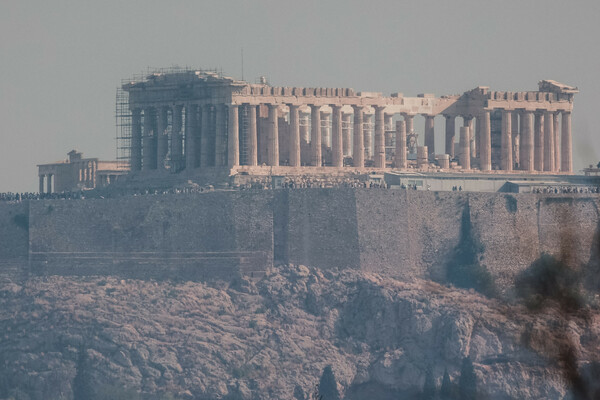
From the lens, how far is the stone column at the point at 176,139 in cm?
17725

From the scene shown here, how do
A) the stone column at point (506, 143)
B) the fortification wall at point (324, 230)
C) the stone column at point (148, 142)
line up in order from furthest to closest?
the stone column at point (506, 143)
the stone column at point (148, 142)
the fortification wall at point (324, 230)

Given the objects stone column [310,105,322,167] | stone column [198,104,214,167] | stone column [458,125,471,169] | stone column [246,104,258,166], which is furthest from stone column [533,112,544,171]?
stone column [198,104,214,167]

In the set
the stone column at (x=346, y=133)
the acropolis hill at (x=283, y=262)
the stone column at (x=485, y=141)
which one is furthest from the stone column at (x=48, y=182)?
the stone column at (x=485, y=141)

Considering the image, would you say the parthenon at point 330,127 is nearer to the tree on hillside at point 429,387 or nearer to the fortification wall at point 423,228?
the fortification wall at point 423,228

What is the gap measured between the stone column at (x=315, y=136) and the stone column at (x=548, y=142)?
Answer: 16.2 m

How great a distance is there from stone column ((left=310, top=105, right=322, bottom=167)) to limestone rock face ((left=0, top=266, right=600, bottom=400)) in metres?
11.5

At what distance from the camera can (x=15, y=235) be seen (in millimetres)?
173250

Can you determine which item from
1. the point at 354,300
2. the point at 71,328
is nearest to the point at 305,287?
the point at 354,300

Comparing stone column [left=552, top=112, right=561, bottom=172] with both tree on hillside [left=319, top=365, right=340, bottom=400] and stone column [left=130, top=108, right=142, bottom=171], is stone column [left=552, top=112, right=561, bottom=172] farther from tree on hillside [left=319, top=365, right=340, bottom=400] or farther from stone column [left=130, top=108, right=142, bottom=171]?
tree on hillside [left=319, top=365, right=340, bottom=400]

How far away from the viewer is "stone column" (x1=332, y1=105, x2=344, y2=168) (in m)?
177

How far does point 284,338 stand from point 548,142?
29465 millimetres

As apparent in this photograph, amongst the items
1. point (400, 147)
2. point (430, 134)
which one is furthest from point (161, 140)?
point (430, 134)

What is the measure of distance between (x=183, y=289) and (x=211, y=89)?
14371mm

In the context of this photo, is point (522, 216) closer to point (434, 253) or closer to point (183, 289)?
point (434, 253)
